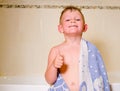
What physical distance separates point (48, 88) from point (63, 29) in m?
0.27

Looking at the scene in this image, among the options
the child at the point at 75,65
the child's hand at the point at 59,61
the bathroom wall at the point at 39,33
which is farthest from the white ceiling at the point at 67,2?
the child's hand at the point at 59,61

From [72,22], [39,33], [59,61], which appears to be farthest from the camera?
[39,33]

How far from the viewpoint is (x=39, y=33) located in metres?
1.71

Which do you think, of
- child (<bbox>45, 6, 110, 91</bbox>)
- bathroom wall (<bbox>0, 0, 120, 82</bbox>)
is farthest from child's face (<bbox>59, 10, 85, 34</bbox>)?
bathroom wall (<bbox>0, 0, 120, 82</bbox>)

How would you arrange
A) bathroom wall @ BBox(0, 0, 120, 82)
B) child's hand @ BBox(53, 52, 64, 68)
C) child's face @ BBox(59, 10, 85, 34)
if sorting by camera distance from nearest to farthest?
child's hand @ BBox(53, 52, 64, 68) < child's face @ BBox(59, 10, 85, 34) < bathroom wall @ BBox(0, 0, 120, 82)

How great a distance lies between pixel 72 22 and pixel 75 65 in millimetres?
175

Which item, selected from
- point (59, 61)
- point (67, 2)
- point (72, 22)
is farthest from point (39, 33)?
point (59, 61)

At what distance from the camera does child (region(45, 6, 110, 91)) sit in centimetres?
97

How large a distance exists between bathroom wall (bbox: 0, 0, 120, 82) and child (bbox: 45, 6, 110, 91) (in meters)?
0.67

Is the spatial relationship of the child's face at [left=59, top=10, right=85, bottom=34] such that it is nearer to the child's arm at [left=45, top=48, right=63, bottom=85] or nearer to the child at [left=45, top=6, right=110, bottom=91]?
the child at [left=45, top=6, right=110, bottom=91]

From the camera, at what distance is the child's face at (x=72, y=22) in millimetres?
1008

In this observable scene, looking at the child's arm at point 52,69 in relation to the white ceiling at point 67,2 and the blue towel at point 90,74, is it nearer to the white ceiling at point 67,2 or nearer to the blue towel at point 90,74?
the blue towel at point 90,74

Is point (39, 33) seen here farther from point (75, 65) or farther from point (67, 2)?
point (75, 65)

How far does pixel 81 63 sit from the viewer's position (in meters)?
0.98
